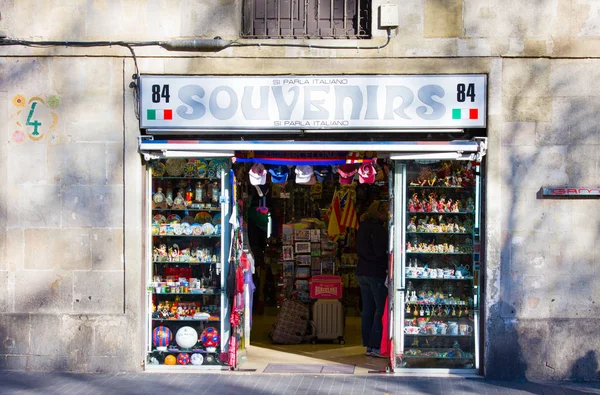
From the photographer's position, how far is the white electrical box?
911 centimetres

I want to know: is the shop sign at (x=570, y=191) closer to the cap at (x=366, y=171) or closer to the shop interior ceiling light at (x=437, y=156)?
the shop interior ceiling light at (x=437, y=156)

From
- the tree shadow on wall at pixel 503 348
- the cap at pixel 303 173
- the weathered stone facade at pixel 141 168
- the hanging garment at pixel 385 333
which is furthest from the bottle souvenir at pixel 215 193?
the tree shadow on wall at pixel 503 348

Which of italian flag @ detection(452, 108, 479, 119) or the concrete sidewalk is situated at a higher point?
italian flag @ detection(452, 108, 479, 119)

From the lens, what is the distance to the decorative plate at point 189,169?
9680 mm

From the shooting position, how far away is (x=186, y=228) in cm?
972

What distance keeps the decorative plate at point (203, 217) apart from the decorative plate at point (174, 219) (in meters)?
0.22

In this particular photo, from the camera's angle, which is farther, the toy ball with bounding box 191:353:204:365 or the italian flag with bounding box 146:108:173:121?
the toy ball with bounding box 191:353:204:365

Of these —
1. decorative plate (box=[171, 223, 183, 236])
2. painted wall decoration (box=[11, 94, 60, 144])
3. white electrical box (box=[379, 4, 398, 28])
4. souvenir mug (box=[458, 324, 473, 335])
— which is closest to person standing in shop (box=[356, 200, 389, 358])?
souvenir mug (box=[458, 324, 473, 335])

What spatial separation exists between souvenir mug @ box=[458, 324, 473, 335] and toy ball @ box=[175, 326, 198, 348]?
3.17 metres

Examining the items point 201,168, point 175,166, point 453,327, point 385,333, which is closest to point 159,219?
point 175,166

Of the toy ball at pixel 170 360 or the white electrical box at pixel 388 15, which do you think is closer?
the white electrical box at pixel 388 15

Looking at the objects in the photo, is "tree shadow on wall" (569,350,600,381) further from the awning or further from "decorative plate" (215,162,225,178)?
"decorative plate" (215,162,225,178)

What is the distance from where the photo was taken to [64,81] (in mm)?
9477

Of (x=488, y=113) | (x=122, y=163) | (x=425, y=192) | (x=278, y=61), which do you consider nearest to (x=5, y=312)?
(x=122, y=163)
